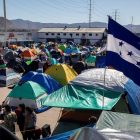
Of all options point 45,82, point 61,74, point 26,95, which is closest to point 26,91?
point 26,95

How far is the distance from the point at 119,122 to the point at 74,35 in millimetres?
49538

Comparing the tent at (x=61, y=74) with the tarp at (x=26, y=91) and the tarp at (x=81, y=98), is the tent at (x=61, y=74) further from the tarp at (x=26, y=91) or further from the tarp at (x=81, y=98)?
the tarp at (x=81, y=98)

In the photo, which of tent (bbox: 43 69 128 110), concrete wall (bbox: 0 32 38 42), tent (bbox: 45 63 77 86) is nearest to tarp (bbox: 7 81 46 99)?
tent (bbox: 43 69 128 110)

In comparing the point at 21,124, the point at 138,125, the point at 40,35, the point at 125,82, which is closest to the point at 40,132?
the point at 21,124

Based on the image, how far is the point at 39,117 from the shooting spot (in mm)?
7426

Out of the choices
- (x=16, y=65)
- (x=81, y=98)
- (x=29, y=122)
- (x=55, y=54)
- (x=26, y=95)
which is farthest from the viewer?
(x=55, y=54)

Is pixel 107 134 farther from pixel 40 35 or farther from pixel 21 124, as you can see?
pixel 40 35

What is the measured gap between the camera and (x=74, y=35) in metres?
52.4

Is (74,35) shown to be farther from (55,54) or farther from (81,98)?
(81,98)

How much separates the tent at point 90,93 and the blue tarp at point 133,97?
0.21 m

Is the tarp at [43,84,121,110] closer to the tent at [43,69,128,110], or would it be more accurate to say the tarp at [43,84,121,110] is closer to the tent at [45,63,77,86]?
the tent at [43,69,128,110]

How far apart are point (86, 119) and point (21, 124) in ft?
7.84

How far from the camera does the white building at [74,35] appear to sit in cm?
5119

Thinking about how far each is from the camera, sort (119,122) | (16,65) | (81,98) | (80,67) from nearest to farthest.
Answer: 1. (119,122)
2. (81,98)
3. (80,67)
4. (16,65)
